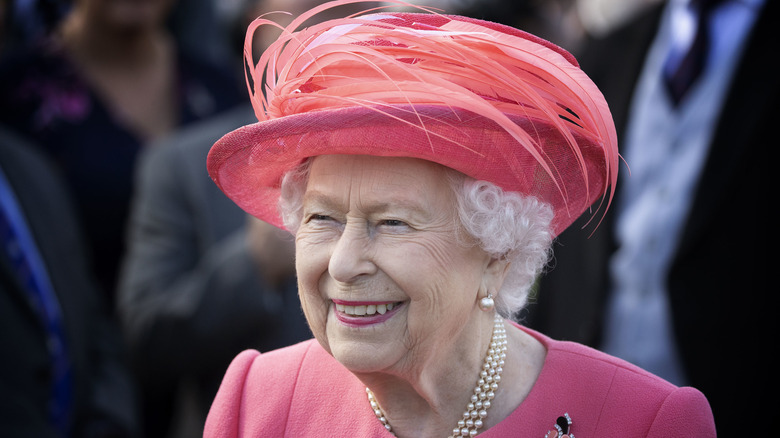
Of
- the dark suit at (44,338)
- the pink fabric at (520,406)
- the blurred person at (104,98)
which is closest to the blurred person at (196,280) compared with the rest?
the dark suit at (44,338)

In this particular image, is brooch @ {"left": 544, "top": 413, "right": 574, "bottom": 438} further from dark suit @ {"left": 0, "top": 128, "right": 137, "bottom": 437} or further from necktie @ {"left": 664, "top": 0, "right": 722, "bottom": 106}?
necktie @ {"left": 664, "top": 0, "right": 722, "bottom": 106}

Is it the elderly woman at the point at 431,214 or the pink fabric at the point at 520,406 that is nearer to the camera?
the elderly woman at the point at 431,214

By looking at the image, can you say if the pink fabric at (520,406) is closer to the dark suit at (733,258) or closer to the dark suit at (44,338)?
the dark suit at (44,338)

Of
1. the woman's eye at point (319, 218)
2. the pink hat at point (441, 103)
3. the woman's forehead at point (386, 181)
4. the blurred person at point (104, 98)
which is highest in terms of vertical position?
the pink hat at point (441, 103)

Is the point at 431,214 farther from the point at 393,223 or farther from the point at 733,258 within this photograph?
the point at 733,258

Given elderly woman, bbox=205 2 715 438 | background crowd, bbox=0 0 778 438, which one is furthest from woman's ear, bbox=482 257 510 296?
background crowd, bbox=0 0 778 438

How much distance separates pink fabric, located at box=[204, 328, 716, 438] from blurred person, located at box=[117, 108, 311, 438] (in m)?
1.41

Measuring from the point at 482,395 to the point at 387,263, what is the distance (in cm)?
47

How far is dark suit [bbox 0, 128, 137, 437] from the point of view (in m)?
3.23

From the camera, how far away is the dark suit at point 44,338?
3234 mm

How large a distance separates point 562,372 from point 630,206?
211 centimetres

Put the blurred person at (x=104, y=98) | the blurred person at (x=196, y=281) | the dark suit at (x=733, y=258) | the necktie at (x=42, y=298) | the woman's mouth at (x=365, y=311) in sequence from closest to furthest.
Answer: the woman's mouth at (x=365, y=311) → the necktie at (x=42, y=298) → the dark suit at (x=733, y=258) → the blurred person at (x=196, y=281) → the blurred person at (x=104, y=98)

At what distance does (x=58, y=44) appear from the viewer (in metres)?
4.85

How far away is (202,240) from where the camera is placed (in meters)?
4.06
